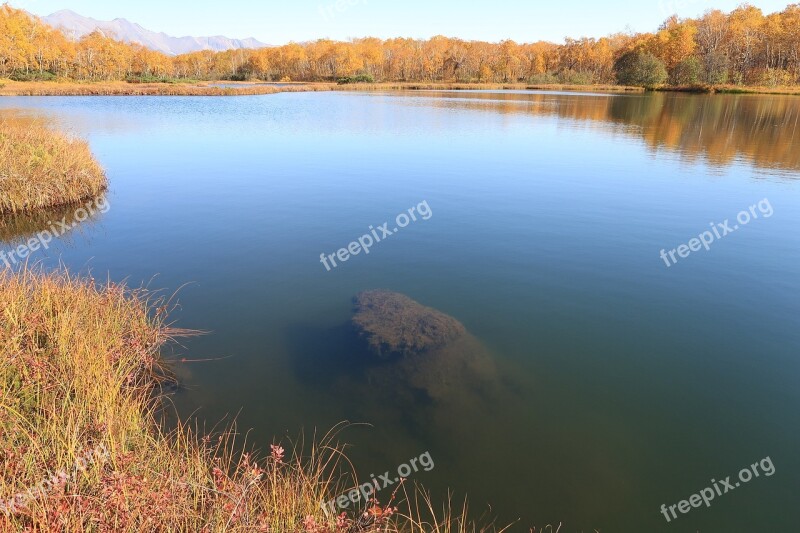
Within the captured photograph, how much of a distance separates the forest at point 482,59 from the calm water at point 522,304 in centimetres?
6894

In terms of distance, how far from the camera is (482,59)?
419 feet

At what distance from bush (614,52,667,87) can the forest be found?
6.2 inches

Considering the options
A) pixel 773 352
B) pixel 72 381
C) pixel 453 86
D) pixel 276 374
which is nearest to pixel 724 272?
pixel 773 352

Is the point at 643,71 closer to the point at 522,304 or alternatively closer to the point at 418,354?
the point at 522,304

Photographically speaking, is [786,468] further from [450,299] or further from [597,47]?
[597,47]

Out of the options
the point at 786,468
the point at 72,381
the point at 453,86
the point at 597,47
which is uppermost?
the point at 597,47

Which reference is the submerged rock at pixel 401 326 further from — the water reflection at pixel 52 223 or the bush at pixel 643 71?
the bush at pixel 643 71

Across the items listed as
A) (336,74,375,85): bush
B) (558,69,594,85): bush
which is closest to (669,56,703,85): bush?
(558,69,594,85): bush

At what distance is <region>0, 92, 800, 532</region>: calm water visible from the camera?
5.16 metres

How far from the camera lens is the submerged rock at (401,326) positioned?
23.1ft

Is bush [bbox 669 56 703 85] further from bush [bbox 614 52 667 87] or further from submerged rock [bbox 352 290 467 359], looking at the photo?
submerged rock [bbox 352 290 467 359]

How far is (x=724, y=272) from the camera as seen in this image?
33.5 feet

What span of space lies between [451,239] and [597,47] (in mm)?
116788

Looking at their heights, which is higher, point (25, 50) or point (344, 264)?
point (25, 50)
